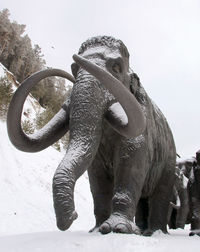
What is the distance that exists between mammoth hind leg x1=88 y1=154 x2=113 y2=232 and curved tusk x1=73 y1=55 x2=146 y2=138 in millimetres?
829

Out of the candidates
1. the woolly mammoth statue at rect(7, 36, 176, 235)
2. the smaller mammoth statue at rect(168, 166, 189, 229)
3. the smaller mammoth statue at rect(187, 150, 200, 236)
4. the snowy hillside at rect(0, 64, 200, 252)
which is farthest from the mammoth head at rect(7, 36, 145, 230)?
the smaller mammoth statue at rect(168, 166, 189, 229)

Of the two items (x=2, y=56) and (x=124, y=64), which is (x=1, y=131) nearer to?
(x=124, y=64)

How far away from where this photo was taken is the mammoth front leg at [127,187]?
312cm

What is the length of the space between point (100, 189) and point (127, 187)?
1.77 feet

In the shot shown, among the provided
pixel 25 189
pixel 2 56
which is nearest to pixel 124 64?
pixel 25 189

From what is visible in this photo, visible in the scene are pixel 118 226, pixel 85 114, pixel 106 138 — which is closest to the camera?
pixel 118 226

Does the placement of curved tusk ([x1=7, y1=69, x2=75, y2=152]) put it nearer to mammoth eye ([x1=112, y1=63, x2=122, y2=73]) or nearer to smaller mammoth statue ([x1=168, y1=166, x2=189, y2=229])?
mammoth eye ([x1=112, y1=63, x2=122, y2=73])

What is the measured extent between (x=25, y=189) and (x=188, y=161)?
16.0 feet

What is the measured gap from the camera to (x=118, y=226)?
9.34 feet

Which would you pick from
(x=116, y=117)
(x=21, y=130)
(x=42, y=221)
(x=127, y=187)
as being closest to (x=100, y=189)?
(x=127, y=187)

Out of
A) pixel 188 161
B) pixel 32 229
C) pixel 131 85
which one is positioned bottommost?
pixel 32 229

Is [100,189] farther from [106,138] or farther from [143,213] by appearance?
[143,213]

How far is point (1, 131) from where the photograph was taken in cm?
1378

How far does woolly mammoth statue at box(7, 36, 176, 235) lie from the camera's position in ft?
9.58
